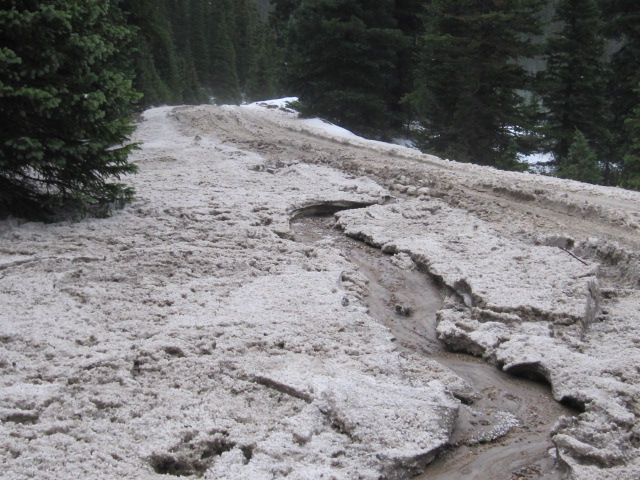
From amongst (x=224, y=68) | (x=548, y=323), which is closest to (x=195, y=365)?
(x=548, y=323)

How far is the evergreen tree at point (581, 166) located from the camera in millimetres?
12906

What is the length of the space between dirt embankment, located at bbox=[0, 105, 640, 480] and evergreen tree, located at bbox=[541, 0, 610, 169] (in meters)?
10.6

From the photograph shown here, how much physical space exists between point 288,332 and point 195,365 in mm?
773

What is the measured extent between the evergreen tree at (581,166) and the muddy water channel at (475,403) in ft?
29.7

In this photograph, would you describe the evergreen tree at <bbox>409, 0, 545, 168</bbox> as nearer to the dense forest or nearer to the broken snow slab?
the dense forest

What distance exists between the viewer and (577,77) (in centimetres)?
1719

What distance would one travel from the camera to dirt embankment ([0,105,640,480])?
2939 mm

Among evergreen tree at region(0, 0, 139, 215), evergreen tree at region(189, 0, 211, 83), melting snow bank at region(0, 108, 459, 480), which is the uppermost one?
evergreen tree at region(189, 0, 211, 83)

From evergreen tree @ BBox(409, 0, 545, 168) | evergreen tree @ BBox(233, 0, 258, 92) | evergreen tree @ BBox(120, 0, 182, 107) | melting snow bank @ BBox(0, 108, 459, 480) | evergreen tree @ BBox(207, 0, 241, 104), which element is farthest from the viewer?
evergreen tree @ BBox(233, 0, 258, 92)

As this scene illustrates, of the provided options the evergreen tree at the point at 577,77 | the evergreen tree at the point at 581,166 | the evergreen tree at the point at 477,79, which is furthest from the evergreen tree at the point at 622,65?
the evergreen tree at the point at 581,166

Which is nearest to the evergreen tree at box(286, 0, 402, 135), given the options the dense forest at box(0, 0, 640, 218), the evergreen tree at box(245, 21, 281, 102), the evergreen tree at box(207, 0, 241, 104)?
the dense forest at box(0, 0, 640, 218)

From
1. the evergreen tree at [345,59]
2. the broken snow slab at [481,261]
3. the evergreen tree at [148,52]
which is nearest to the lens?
the broken snow slab at [481,261]

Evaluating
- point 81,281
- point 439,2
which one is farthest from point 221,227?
point 439,2

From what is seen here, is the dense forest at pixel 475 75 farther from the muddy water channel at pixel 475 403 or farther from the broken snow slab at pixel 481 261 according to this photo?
the muddy water channel at pixel 475 403
